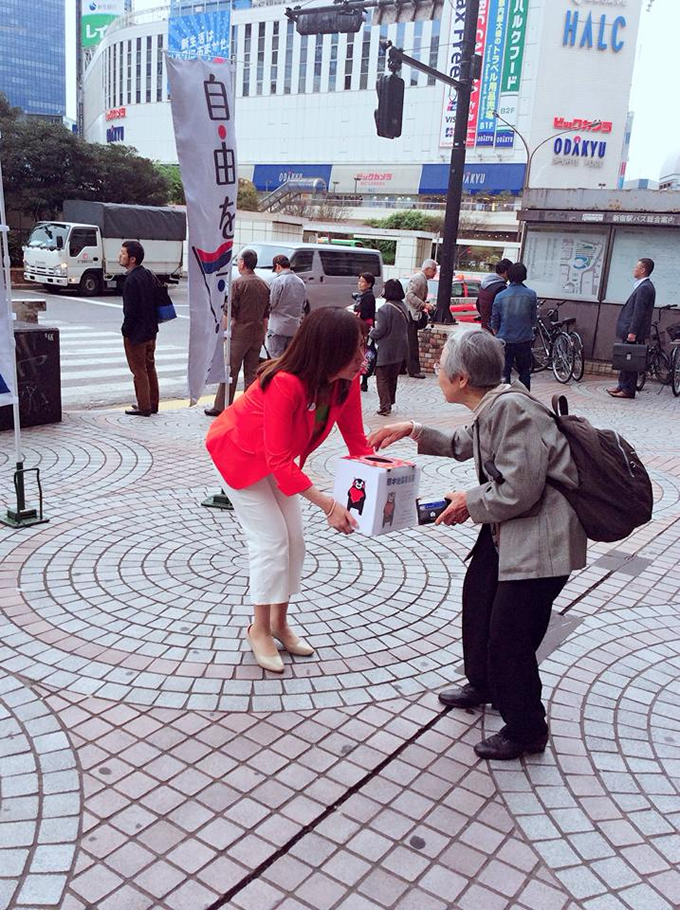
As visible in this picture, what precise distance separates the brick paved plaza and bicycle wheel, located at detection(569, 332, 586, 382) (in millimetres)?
7804

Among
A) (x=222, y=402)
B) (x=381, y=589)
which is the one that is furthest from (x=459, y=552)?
(x=222, y=402)

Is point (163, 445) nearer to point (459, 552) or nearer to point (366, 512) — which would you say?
point (459, 552)

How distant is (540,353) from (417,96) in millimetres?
56237

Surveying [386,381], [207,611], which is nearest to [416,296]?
[386,381]

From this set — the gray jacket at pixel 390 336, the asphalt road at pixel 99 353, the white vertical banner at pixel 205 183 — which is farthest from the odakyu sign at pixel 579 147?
the white vertical banner at pixel 205 183

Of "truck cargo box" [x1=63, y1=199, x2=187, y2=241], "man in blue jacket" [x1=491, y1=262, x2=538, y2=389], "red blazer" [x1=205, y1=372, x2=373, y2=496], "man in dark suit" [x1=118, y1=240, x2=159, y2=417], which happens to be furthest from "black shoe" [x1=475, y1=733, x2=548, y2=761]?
"truck cargo box" [x1=63, y1=199, x2=187, y2=241]

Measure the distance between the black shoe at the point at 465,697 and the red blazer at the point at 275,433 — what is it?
1.10 metres

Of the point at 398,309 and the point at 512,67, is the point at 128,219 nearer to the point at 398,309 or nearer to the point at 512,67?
the point at 398,309

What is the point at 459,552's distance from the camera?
17.2ft

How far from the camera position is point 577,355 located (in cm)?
1262

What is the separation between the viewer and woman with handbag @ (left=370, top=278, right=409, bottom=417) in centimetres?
891

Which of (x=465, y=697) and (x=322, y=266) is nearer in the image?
(x=465, y=697)

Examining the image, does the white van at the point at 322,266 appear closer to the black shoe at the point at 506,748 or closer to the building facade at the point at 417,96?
the black shoe at the point at 506,748

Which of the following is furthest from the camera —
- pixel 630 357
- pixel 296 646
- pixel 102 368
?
pixel 102 368
